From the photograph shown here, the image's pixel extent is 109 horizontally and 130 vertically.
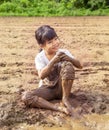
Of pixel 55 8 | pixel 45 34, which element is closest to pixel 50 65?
pixel 45 34

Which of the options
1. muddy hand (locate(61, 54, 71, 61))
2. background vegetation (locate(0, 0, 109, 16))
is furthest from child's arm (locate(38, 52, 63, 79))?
background vegetation (locate(0, 0, 109, 16))

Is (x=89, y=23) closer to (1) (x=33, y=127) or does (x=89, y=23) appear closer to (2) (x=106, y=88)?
(2) (x=106, y=88)

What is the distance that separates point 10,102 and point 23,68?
223 centimetres

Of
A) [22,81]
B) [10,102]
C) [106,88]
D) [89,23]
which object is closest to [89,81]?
[106,88]

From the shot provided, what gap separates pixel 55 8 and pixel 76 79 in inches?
405

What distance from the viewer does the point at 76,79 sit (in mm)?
7500

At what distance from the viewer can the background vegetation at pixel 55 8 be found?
1678 cm

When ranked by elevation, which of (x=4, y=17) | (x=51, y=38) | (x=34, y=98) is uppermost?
(x=51, y=38)

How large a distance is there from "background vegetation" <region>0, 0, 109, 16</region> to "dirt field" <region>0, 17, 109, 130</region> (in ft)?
7.39

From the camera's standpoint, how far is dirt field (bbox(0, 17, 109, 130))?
5.67 metres

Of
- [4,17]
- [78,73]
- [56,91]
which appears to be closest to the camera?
[56,91]

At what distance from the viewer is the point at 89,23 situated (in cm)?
1435

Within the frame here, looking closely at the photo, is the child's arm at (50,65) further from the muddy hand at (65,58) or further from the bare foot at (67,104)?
the bare foot at (67,104)

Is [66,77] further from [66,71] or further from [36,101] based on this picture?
[36,101]
